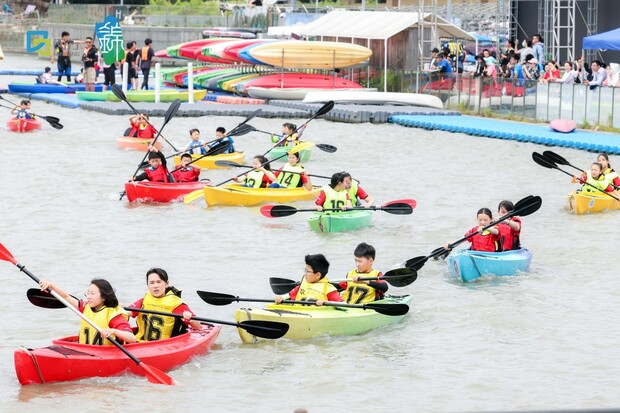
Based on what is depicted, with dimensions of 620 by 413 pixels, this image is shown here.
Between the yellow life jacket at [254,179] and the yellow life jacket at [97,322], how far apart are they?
29.7 feet

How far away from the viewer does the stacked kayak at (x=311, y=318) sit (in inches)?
432

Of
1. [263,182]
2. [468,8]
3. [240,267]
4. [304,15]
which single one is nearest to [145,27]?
[304,15]

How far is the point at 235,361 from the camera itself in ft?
36.1

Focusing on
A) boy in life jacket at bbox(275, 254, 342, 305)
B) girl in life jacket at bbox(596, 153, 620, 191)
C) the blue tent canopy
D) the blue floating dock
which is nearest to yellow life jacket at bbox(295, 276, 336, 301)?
boy in life jacket at bbox(275, 254, 342, 305)

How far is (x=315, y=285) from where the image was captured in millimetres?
11375

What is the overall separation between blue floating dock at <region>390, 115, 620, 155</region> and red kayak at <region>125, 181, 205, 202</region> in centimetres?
899

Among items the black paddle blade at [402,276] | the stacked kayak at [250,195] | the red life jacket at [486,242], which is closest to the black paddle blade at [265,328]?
the black paddle blade at [402,276]

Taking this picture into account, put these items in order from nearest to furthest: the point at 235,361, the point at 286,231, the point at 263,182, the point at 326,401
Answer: the point at 326,401 → the point at 235,361 → the point at 286,231 → the point at 263,182

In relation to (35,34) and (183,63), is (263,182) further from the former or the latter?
(35,34)

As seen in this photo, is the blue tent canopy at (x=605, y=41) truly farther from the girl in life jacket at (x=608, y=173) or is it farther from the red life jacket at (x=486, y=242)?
the red life jacket at (x=486, y=242)

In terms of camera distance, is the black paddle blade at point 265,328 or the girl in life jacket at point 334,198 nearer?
the black paddle blade at point 265,328

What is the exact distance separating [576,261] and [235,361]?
615 centimetres

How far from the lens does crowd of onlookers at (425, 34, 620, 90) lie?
26.6 m

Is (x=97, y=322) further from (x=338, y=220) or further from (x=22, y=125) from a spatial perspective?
(x=22, y=125)
